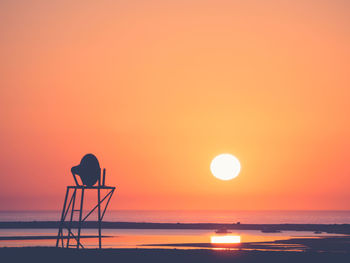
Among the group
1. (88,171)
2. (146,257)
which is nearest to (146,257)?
(146,257)

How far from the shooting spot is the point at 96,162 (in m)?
34.6

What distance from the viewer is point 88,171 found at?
34.2m

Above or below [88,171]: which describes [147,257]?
below

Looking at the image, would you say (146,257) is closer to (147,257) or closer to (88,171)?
(147,257)

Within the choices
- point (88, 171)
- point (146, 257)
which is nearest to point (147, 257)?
point (146, 257)

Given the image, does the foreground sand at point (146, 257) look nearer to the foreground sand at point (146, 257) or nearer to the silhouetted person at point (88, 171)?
the foreground sand at point (146, 257)

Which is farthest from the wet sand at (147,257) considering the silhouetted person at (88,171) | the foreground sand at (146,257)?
the silhouetted person at (88,171)

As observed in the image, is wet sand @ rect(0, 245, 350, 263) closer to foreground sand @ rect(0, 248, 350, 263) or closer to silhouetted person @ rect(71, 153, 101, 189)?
foreground sand @ rect(0, 248, 350, 263)

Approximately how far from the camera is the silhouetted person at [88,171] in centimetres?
3419

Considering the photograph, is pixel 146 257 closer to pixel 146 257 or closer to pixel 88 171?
pixel 146 257

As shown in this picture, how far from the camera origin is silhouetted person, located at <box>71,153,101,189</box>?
34188 millimetres

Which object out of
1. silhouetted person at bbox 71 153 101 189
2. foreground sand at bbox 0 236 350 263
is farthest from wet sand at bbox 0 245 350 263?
silhouetted person at bbox 71 153 101 189

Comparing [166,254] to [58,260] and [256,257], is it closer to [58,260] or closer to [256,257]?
[256,257]

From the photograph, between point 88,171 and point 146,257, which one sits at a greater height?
point 88,171
